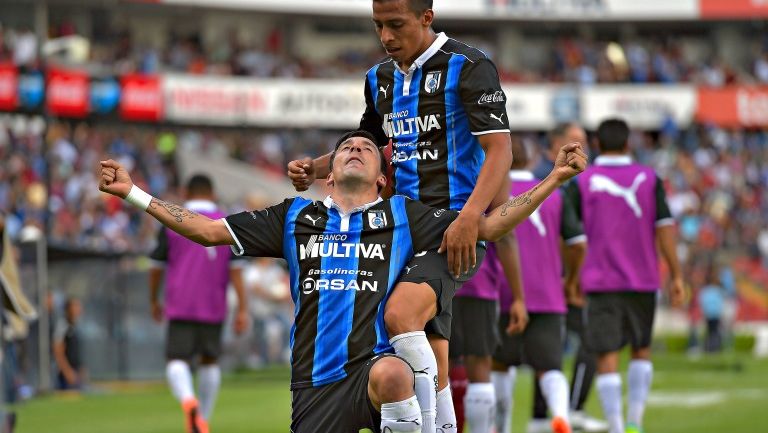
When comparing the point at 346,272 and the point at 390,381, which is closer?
the point at 390,381

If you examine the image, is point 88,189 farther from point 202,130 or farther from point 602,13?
point 602,13

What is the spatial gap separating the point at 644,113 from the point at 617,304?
131 feet

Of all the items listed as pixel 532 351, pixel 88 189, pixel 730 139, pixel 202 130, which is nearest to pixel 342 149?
pixel 532 351

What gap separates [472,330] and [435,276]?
222 centimetres

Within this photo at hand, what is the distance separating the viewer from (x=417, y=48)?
7074 millimetres

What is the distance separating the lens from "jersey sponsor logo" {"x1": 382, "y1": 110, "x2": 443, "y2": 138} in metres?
7.16

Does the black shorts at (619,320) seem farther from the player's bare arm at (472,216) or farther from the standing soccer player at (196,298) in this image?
the player's bare arm at (472,216)

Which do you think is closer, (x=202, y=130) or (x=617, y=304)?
(x=617, y=304)

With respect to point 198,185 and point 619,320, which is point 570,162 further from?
point 198,185

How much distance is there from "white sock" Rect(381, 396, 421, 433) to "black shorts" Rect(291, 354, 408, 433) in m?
0.17

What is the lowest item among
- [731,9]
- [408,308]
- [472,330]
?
[472,330]

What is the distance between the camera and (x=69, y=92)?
40094 mm

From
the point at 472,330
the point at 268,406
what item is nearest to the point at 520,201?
the point at 472,330

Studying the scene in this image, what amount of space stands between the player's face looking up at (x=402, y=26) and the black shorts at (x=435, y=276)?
1.03m
